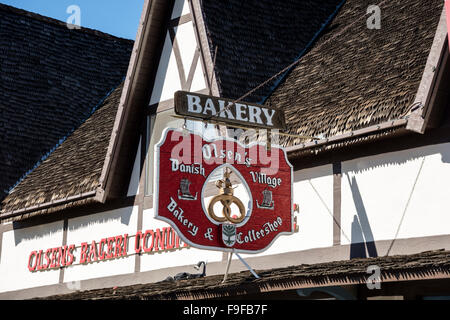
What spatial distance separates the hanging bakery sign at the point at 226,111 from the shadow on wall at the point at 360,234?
134cm

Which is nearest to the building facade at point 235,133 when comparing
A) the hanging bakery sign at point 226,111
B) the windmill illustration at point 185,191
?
the hanging bakery sign at point 226,111

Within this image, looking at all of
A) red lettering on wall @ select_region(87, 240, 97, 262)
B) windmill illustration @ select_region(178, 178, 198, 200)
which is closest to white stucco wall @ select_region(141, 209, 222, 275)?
red lettering on wall @ select_region(87, 240, 97, 262)

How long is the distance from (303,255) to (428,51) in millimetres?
3179

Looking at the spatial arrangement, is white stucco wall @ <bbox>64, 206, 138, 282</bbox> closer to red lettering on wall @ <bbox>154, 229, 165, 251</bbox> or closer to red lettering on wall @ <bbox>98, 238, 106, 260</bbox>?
red lettering on wall @ <bbox>98, 238, 106, 260</bbox>

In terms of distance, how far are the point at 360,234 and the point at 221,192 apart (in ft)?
6.09

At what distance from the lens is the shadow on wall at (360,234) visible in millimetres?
11992

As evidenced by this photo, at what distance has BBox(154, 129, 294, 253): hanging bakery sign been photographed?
1182 centimetres

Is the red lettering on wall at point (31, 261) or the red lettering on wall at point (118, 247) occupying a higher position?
the red lettering on wall at point (31, 261)

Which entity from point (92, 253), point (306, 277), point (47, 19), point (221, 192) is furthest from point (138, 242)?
point (47, 19)

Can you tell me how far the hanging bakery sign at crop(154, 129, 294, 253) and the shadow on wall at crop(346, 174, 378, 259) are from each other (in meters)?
0.82

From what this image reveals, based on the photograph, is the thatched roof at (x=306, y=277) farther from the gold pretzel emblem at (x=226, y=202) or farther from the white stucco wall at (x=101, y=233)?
the white stucco wall at (x=101, y=233)

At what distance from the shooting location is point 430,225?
37.2 ft

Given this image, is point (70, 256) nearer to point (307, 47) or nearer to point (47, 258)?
point (47, 258)
